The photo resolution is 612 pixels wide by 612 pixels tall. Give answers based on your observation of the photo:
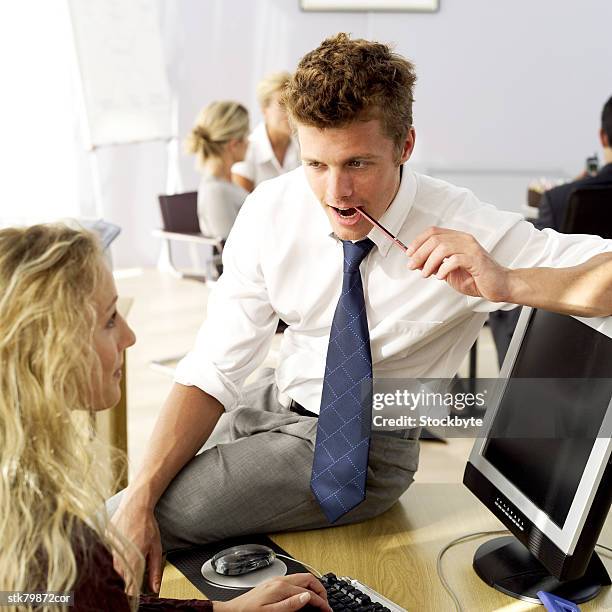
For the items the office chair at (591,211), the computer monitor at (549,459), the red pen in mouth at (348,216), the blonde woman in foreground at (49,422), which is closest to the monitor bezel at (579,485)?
the computer monitor at (549,459)

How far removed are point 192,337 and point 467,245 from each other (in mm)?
3499

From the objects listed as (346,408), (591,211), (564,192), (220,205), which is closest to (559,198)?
(564,192)

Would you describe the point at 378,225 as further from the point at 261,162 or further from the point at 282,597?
the point at 261,162

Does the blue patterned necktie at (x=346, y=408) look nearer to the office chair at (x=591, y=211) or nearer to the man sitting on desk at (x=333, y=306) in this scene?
the man sitting on desk at (x=333, y=306)

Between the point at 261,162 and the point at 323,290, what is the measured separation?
10.1 ft

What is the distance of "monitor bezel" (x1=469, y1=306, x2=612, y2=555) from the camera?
4.11 ft

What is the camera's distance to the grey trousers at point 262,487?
1.55 m

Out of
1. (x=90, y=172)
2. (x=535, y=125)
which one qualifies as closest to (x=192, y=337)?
(x=90, y=172)

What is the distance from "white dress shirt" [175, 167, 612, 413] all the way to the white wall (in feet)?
16.4

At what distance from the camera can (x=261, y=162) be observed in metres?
4.77

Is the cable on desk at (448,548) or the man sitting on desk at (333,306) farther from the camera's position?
the man sitting on desk at (333,306)

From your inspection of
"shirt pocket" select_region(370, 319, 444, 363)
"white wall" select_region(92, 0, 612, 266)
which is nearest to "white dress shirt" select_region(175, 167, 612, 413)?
"shirt pocket" select_region(370, 319, 444, 363)

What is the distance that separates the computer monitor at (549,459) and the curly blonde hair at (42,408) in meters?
0.62

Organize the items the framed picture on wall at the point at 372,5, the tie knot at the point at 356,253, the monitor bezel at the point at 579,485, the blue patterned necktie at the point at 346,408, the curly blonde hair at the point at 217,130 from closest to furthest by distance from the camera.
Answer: the monitor bezel at the point at 579,485, the blue patterned necktie at the point at 346,408, the tie knot at the point at 356,253, the curly blonde hair at the point at 217,130, the framed picture on wall at the point at 372,5
